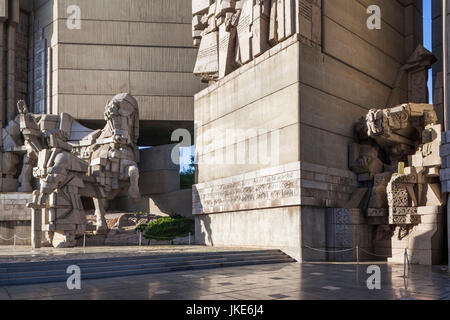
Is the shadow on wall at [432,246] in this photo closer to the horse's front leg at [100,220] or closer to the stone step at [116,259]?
the stone step at [116,259]

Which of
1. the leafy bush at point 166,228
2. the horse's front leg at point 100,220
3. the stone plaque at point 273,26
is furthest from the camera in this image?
the leafy bush at point 166,228

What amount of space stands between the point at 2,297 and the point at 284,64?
12.2 metres

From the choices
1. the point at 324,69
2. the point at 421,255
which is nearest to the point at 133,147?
the point at 324,69

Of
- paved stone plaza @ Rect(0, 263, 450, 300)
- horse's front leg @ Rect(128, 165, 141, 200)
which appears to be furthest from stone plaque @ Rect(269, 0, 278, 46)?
horse's front leg @ Rect(128, 165, 141, 200)

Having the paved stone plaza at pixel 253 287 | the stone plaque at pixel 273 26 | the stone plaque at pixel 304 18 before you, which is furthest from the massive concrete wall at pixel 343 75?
the paved stone plaza at pixel 253 287

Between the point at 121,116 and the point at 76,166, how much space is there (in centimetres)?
597

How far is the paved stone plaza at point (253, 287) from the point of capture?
8.48 meters

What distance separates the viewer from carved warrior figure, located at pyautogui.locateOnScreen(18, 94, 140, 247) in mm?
19203

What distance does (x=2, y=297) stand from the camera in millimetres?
8461

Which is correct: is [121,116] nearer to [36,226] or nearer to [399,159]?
[36,226]

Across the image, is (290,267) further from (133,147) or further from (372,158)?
(133,147)

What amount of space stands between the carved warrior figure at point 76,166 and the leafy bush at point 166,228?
187cm

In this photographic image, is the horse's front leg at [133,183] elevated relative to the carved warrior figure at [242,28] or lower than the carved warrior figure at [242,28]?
lower

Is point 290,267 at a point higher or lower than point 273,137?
lower
